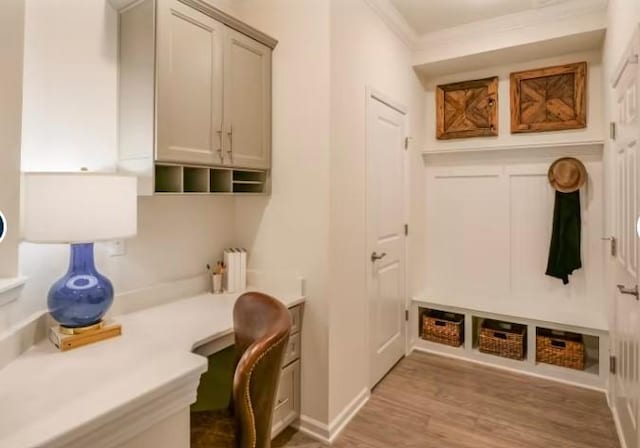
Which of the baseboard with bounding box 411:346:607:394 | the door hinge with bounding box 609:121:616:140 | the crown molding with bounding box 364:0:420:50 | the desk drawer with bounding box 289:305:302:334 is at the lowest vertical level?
the baseboard with bounding box 411:346:607:394

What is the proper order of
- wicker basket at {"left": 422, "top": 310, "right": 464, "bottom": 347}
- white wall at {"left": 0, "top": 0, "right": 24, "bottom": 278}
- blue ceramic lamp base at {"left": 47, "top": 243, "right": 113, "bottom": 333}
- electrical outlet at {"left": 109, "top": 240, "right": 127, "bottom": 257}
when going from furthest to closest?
wicker basket at {"left": 422, "top": 310, "right": 464, "bottom": 347} < electrical outlet at {"left": 109, "top": 240, "right": 127, "bottom": 257} < blue ceramic lamp base at {"left": 47, "top": 243, "right": 113, "bottom": 333} < white wall at {"left": 0, "top": 0, "right": 24, "bottom": 278}

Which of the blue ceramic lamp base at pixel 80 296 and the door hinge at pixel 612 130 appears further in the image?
the door hinge at pixel 612 130

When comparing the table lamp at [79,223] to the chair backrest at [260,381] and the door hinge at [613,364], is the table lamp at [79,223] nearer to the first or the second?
the chair backrest at [260,381]

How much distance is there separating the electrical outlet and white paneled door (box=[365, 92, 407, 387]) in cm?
151

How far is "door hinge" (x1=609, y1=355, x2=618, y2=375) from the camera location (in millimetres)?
2449

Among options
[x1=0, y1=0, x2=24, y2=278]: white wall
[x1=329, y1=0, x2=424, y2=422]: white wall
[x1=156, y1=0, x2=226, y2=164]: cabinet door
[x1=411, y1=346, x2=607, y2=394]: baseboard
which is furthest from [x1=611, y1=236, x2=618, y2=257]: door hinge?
[x1=0, y1=0, x2=24, y2=278]: white wall

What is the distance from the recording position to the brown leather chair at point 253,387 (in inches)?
48.6

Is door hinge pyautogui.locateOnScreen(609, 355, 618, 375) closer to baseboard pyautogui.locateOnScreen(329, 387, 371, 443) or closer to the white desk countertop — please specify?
baseboard pyautogui.locateOnScreen(329, 387, 371, 443)

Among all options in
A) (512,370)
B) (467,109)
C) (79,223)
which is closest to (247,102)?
(79,223)

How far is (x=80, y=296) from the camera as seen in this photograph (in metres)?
1.55

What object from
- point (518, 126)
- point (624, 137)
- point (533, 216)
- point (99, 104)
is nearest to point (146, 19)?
point (99, 104)

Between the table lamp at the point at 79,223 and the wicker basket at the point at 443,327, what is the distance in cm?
A: 279

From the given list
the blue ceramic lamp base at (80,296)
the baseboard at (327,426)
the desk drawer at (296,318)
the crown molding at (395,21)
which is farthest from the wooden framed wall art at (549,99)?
the blue ceramic lamp base at (80,296)

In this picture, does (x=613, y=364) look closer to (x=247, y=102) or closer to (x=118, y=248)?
(x=247, y=102)
